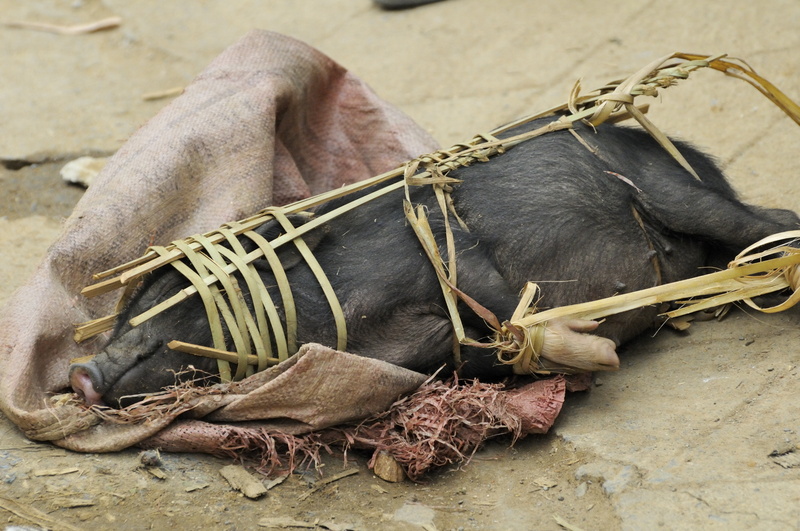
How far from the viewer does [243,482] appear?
267 cm

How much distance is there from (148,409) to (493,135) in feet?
5.31

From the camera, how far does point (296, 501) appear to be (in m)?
2.62

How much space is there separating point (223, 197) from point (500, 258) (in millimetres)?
1246

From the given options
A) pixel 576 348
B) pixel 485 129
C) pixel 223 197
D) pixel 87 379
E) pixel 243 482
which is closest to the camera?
pixel 243 482

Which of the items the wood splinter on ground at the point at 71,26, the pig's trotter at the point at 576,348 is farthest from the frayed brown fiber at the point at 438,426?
the wood splinter on ground at the point at 71,26

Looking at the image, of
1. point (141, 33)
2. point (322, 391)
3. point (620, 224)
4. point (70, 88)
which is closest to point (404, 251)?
point (322, 391)

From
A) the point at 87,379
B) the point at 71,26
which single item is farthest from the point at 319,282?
Answer: the point at 71,26

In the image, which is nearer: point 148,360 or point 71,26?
point 148,360

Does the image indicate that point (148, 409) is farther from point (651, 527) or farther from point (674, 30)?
point (674, 30)

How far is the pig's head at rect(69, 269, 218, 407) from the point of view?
2887 millimetres

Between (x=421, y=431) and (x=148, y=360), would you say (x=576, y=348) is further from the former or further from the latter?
(x=148, y=360)

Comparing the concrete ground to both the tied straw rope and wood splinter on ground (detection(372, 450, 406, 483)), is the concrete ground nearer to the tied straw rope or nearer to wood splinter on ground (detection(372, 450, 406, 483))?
wood splinter on ground (detection(372, 450, 406, 483))

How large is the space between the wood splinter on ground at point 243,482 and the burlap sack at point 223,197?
15 cm

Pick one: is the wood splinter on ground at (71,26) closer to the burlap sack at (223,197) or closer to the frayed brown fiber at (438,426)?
the burlap sack at (223,197)
